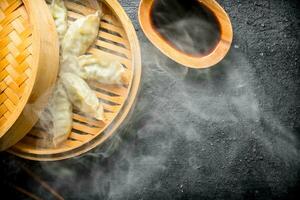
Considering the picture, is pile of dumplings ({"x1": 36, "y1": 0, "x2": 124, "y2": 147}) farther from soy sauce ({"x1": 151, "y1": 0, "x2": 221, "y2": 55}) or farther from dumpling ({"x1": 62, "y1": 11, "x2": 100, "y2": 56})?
soy sauce ({"x1": 151, "y1": 0, "x2": 221, "y2": 55})

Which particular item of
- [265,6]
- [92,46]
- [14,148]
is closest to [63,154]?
[14,148]

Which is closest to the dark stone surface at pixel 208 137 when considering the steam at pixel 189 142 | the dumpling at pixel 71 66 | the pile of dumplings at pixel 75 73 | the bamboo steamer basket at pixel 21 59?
the steam at pixel 189 142

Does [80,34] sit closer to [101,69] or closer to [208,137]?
[101,69]

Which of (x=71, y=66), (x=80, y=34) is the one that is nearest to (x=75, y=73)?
(x=71, y=66)

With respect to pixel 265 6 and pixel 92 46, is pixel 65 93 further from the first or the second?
pixel 265 6

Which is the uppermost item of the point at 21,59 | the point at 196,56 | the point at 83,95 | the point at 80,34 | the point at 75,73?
the point at 21,59

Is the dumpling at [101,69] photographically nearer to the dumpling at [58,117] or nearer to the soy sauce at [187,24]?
the dumpling at [58,117]

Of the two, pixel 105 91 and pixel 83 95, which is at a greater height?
pixel 83 95
